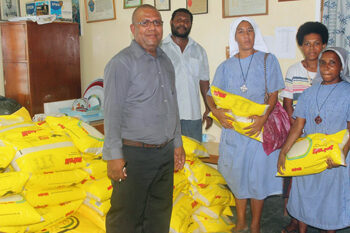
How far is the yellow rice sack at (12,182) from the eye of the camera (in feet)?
7.08

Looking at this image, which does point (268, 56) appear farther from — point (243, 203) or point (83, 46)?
point (83, 46)

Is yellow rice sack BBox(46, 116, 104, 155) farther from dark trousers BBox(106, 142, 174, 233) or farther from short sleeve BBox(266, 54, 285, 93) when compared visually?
short sleeve BBox(266, 54, 285, 93)

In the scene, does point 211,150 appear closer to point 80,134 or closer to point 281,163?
point 281,163

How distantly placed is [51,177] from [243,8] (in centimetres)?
230

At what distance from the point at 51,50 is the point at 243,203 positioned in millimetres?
2818

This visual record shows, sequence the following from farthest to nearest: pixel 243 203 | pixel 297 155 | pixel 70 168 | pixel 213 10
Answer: pixel 213 10, pixel 243 203, pixel 70 168, pixel 297 155

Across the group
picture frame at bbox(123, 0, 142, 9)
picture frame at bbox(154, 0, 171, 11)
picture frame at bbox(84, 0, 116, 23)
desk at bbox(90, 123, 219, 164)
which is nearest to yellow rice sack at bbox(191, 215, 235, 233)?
desk at bbox(90, 123, 219, 164)

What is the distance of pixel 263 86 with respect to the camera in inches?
101

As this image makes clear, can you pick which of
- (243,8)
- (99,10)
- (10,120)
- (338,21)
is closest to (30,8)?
(99,10)

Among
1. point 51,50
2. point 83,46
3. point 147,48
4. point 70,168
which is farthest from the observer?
point 83,46

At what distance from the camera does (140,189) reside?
6.67 feet

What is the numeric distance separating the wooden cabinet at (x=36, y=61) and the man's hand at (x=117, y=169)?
2.48m

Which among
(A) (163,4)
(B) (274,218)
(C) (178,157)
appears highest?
(A) (163,4)

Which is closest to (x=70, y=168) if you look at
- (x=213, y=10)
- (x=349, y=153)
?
(x=349, y=153)
